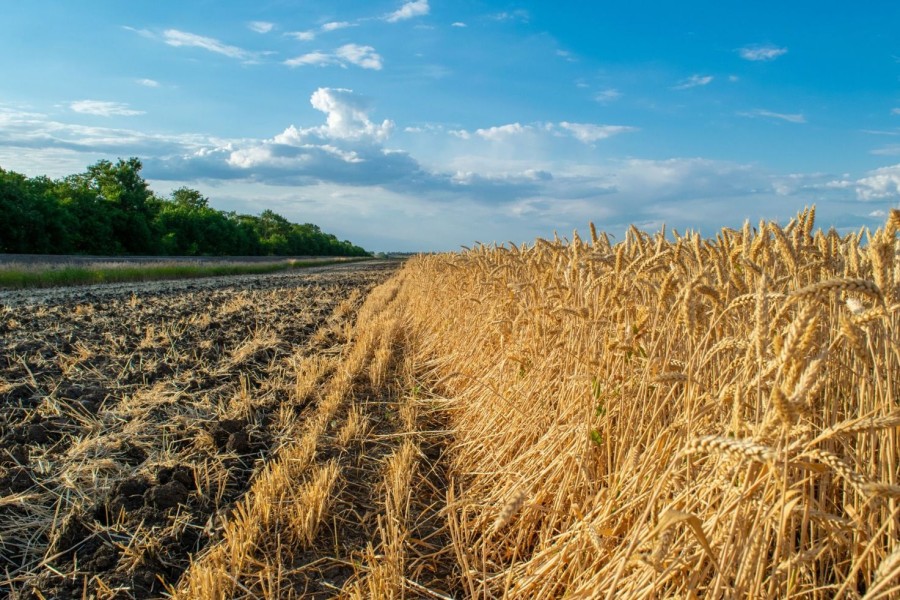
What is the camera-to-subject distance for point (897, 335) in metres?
2.12

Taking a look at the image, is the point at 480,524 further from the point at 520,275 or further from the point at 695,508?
the point at 520,275

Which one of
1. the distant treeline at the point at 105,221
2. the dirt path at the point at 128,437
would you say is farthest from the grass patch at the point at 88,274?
the distant treeline at the point at 105,221

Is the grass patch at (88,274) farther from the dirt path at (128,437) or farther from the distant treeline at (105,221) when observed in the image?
the distant treeline at (105,221)

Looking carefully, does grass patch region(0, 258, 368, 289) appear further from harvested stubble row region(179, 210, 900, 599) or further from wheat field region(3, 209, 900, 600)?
harvested stubble row region(179, 210, 900, 599)

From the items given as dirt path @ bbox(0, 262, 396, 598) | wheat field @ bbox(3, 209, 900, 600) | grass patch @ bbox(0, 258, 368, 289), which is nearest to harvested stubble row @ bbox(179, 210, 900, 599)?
wheat field @ bbox(3, 209, 900, 600)

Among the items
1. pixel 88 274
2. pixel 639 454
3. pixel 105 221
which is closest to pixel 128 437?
pixel 639 454

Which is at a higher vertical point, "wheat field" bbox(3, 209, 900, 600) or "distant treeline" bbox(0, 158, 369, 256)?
"distant treeline" bbox(0, 158, 369, 256)

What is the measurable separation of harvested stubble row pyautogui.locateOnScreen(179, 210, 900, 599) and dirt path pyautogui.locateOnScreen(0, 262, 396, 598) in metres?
0.39

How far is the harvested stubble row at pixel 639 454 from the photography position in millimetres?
1778

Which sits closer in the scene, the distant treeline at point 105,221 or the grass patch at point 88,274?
the grass patch at point 88,274

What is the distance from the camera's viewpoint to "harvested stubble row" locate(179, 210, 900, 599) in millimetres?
1778

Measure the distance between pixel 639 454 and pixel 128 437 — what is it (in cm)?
390

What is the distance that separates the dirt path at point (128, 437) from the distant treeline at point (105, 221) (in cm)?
3088

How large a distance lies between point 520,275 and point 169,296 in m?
11.4
